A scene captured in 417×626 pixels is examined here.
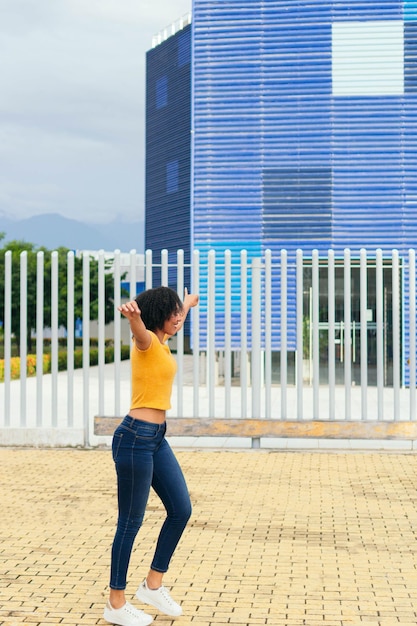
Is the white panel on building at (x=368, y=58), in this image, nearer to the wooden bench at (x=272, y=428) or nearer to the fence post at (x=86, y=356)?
the fence post at (x=86, y=356)

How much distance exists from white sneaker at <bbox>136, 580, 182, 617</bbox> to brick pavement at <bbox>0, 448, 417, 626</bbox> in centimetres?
6

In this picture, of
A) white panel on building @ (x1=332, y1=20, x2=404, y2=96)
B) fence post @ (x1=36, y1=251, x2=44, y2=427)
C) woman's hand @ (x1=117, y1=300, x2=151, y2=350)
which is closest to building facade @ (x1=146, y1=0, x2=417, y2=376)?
white panel on building @ (x1=332, y1=20, x2=404, y2=96)

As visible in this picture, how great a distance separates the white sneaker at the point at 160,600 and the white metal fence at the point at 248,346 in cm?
499

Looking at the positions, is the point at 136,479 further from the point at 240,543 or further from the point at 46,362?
the point at 46,362

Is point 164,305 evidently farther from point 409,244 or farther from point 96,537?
point 409,244

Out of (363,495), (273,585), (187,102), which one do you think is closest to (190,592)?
(273,585)

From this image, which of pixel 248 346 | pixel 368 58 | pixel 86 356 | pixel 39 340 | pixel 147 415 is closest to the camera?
pixel 147 415

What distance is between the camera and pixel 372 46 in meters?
21.4

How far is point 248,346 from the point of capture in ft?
66.9

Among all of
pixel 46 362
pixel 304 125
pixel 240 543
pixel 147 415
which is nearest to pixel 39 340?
pixel 240 543

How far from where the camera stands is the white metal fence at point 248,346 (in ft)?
37.7

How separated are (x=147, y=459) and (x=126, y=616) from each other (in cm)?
83

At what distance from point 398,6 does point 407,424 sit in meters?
13.1

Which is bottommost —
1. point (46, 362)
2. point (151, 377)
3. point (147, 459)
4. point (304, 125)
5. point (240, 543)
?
point (46, 362)
